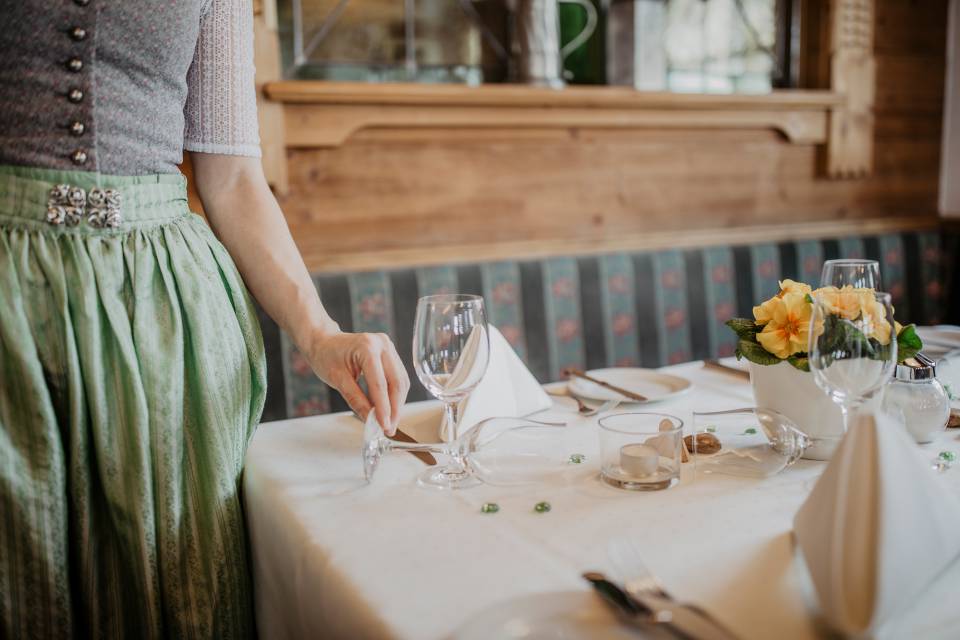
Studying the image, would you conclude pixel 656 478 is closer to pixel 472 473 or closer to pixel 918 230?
pixel 472 473

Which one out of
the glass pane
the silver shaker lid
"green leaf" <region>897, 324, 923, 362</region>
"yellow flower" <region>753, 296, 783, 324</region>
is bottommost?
the silver shaker lid

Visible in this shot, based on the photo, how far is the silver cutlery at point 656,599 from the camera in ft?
1.92

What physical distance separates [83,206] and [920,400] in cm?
96

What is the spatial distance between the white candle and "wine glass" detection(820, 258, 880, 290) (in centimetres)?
45

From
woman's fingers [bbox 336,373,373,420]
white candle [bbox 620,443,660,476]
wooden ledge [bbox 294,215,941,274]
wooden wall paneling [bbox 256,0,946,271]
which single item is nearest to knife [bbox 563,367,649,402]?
white candle [bbox 620,443,660,476]

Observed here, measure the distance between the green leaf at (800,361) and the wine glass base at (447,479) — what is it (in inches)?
14.8

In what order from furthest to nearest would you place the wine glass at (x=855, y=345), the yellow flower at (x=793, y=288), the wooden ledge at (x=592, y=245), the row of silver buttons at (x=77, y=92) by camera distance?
the wooden ledge at (x=592, y=245)
the yellow flower at (x=793, y=288)
the row of silver buttons at (x=77, y=92)
the wine glass at (x=855, y=345)

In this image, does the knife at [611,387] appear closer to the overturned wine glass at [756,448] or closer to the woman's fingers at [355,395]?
the overturned wine glass at [756,448]

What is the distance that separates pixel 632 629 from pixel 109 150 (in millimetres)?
730

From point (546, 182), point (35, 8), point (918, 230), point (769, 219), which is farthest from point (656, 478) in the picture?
point (918, 230)

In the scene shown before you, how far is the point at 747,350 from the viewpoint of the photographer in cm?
102

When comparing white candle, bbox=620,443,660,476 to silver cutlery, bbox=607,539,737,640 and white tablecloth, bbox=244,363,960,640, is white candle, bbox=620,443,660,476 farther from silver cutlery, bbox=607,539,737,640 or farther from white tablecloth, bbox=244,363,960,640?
silver cutlery, bbox=607,539,737,640

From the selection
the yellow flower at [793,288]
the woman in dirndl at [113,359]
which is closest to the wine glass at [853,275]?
the yellow flower at [793,288]

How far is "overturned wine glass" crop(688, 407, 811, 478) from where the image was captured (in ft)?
3.09
